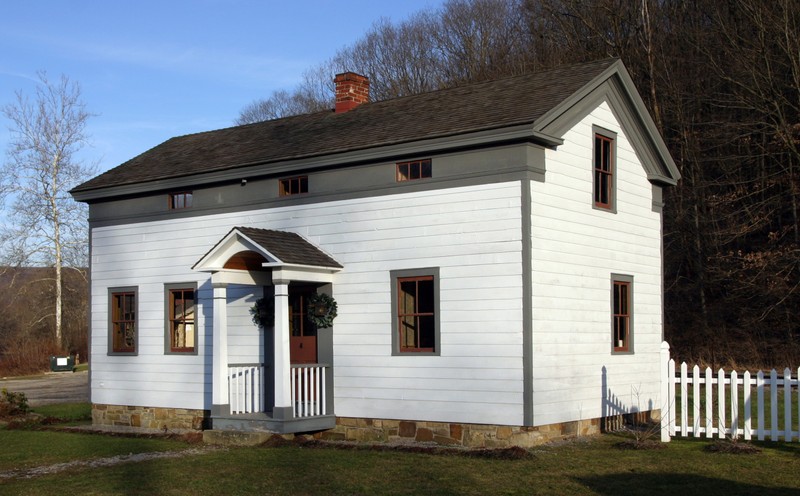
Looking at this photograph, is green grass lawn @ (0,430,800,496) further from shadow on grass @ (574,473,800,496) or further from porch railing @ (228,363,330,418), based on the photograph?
porch railing @ (228,363,330,418)

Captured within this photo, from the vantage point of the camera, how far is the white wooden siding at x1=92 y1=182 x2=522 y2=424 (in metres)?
14.0

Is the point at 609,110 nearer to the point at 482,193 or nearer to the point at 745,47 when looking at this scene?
the point at 482,193

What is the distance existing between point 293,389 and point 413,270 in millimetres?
2802

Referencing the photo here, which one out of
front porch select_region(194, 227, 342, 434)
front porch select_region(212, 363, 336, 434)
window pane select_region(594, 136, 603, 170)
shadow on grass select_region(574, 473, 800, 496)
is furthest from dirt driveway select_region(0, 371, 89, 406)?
shadow on grass select_region(574, 473, 800, 496)

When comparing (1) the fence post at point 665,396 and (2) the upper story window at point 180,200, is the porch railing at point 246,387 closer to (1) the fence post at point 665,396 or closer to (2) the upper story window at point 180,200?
(2) the upper story window at point 180,200

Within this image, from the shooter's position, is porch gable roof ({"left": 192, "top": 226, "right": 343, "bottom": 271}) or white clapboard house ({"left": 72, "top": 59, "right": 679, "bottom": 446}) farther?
porch gable roof ({"left": 192, "top": 226, "right": 343, "bottom": 271})

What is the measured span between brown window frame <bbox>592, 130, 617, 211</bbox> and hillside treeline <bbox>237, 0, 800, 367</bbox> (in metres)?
10.2

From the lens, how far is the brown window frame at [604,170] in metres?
16.0

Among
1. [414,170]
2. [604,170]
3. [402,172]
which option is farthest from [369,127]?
[604,170]

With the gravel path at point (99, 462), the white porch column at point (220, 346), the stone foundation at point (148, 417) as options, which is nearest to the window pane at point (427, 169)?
the white porch column at point (220, 346)

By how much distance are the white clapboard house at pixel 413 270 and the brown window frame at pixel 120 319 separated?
109 millimetres

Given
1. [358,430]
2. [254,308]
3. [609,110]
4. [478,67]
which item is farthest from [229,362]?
[478,67]

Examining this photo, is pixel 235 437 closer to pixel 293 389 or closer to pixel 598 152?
pixel 293 389

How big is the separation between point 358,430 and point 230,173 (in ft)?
17.8
